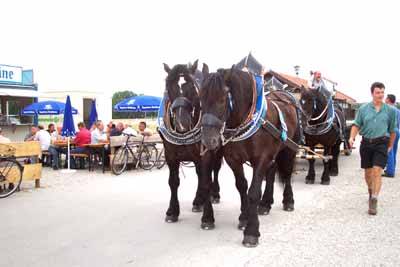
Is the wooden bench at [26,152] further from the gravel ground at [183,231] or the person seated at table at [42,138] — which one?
the person seated at table at [42,138]

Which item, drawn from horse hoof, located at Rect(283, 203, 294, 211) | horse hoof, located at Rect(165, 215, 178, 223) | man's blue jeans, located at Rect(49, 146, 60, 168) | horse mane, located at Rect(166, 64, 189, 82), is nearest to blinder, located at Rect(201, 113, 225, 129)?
horse mane, located at Rect(166, 64, 189, 82)

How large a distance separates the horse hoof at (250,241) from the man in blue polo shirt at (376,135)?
241 centimetres

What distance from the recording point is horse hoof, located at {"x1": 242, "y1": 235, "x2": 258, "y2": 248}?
426 centimetres

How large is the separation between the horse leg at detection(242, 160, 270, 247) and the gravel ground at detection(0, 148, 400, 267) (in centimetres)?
11

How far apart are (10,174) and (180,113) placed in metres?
4.45

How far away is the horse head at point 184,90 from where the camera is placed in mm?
4844

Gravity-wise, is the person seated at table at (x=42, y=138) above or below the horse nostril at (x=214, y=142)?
below

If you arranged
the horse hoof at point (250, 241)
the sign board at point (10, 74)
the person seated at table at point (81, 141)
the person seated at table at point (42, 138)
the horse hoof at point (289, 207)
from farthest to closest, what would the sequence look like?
1. the sign board at point (10, 74)
2. the person seated at table at point (42, 138)
3. the person seated at table at point (81, 141)
4. the horse hoof at point (289, 207)
5. the horse hoof at point (250, 241)

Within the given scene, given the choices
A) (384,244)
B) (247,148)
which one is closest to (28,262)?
(247,148)

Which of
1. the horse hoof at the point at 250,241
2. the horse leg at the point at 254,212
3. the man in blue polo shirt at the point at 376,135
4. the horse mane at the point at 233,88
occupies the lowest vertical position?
the horse hoof at the point at 250,241

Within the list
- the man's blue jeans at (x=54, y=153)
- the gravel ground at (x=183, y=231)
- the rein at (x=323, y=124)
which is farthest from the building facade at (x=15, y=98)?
the rein at (x=323, y=124)

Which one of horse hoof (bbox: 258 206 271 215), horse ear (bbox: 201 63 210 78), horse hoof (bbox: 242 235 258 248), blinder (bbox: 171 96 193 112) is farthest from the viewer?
horse hoof (bbox: 258 206 271 215)

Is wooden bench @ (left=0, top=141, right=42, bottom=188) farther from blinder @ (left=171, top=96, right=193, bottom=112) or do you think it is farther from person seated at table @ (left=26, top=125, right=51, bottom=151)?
blinder @ (left=171, top=96, right=193, bottom=112)

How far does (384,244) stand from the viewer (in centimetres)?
432
